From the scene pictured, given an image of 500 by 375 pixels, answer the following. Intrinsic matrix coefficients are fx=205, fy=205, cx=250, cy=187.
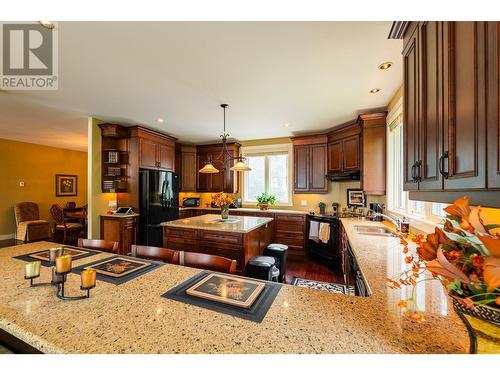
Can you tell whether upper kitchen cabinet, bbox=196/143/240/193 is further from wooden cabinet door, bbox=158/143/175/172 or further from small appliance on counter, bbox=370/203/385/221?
small appliance on counter, bbox=370/203/385/221

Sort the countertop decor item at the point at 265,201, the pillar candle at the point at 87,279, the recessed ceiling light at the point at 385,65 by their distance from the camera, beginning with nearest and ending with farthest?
the pillar candle at the point at 87,279 < the recessed ceiling light at the point at 385,65 < the countertop decor item at the point at 265,201

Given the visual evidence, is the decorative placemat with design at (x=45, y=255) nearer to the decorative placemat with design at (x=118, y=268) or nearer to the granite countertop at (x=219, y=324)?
the decorative placemat with design at (x=118, y=268)

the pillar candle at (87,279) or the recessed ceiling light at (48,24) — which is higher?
the recessed ceiling light at (48,24)

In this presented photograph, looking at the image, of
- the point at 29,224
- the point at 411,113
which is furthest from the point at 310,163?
the point at 29,224

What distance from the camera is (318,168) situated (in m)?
4.40

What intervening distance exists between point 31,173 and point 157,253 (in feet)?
23.1

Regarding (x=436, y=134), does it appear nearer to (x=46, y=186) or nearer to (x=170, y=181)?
(x=170, y=181)

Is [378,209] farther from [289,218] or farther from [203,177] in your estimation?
[203,177]

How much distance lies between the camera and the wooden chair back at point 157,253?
1.63m

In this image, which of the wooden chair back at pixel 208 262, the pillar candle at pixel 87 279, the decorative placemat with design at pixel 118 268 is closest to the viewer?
the pillar candle at pixel 87 279

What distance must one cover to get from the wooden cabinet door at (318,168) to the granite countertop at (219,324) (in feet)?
10.9

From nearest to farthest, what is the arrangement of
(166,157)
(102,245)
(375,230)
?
1. (102,245)
2. (375,230)
3. (166,157)

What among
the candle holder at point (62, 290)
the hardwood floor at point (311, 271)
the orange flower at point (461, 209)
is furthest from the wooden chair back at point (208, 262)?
the hardwood floor at point (311, 271)
